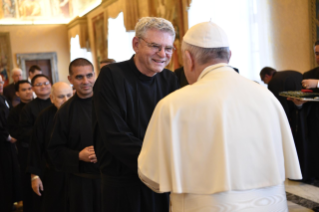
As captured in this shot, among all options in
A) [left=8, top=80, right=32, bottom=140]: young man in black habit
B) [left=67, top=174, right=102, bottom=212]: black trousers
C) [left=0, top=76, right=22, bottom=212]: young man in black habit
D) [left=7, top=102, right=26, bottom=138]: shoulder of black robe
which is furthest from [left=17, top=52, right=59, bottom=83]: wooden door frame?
[left=67, top=174, right=102, bottom=212]: black trousers

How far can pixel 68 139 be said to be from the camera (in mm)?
3703

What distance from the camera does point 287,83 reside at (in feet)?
21.7

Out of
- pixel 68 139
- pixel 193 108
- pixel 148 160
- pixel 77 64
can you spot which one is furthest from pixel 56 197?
pixel 193 108

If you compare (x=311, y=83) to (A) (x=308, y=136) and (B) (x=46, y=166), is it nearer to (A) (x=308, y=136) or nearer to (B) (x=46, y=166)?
(A) (x=308, y=136)

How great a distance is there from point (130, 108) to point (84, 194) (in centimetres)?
140

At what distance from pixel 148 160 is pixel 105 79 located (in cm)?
88

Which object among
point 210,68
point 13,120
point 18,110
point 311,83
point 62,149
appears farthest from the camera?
point 18,110

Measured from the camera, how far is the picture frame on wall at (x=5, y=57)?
2138 cm

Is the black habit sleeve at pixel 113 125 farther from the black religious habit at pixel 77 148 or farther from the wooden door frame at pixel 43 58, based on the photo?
the wooden door frame at pixel 43 58

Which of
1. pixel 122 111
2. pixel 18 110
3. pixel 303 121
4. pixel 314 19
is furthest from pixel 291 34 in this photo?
pixel 122 111

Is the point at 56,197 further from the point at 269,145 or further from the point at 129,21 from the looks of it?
the point at 129,21

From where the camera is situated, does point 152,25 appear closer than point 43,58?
Yes

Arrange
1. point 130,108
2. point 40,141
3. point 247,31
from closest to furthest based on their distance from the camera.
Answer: point 130,108 → point 40,141 → point 247,31

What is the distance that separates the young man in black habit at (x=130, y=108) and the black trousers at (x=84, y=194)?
3.00 feet
